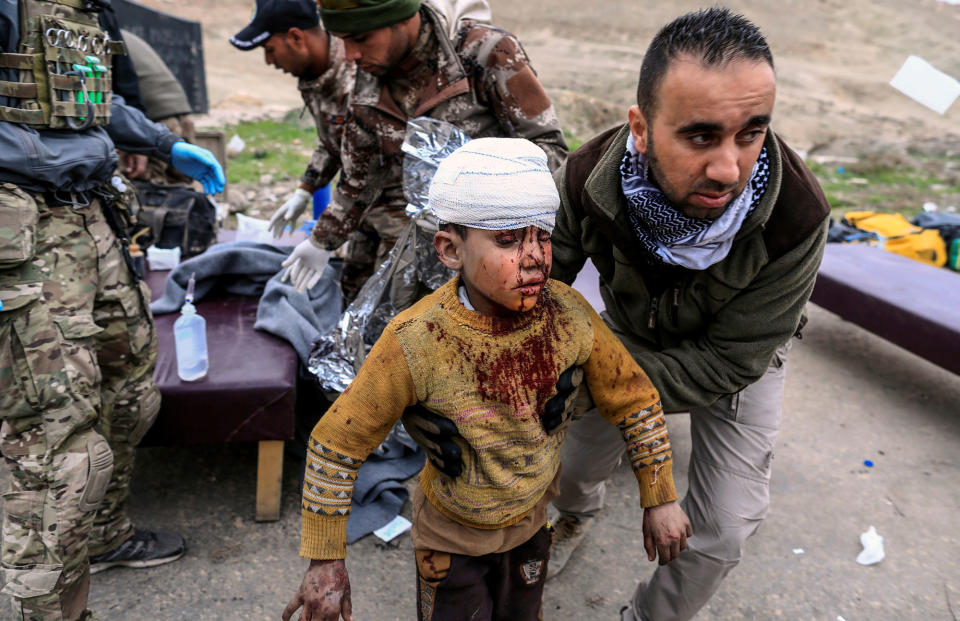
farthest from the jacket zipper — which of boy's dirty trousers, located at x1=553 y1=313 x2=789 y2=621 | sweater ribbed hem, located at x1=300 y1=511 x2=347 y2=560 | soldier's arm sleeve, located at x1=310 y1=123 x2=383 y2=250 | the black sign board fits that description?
the black sign board

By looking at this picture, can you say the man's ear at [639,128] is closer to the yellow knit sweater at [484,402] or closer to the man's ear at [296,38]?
the yellow knit sweater at [484,402]

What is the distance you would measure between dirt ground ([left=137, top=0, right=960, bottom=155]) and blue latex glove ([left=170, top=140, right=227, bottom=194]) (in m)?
10.1

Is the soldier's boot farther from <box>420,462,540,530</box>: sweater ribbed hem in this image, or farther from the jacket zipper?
the jacket zipper

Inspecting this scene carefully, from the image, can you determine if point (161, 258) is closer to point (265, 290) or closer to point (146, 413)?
point (265, 290)

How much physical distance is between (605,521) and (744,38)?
2.17 metres

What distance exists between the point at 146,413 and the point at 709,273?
201 centimetres

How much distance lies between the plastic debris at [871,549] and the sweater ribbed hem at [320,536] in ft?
7.99

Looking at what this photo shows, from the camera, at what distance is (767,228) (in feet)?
6.05

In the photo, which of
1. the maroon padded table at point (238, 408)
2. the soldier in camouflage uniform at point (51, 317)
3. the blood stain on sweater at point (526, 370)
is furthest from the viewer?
the maroon padded table at point (238, 408)

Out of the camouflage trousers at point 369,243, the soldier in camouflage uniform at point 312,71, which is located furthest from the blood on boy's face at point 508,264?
the soldier in camouflage uniform at point 312,71

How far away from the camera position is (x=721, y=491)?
2.14 m

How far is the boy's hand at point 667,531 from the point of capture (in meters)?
1.69

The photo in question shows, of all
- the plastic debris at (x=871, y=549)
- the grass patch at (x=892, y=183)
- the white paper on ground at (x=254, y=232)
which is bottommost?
the grass patch at (x=892, y=183)

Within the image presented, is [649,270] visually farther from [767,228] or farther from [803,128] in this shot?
[803,128]
